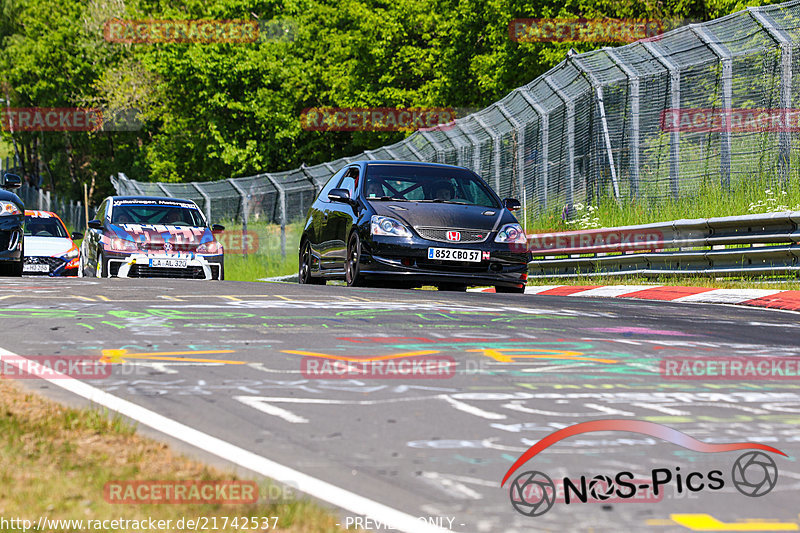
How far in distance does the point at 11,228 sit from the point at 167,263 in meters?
2.59

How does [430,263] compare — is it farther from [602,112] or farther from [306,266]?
[602,112]

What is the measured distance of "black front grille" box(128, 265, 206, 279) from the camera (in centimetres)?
1838

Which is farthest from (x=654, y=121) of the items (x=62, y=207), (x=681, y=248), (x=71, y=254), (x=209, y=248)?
(x=62, y=207)

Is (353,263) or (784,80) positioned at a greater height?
(784,80)

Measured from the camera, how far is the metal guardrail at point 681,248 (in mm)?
14016

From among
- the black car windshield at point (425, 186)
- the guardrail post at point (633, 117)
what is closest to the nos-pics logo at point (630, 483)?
the black car windshield at point (425, 186)

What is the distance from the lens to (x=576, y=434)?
16.9ft

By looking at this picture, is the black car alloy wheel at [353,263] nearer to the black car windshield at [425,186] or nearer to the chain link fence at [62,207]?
the black car windshield at [425,186]

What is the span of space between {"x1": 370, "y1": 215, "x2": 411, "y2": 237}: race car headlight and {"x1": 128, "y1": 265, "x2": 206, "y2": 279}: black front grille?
588 centimetres

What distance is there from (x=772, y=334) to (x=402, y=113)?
44.9 metres

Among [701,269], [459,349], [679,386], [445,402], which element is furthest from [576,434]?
[701,269]

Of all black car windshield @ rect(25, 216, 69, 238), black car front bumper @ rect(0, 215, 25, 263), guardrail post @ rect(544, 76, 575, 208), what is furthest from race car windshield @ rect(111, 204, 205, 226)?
guardrail post @ rect(544, 76, 575, 208)

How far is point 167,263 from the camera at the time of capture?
1850cm

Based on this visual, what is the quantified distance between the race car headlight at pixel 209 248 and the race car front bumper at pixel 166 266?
0.30 ft
